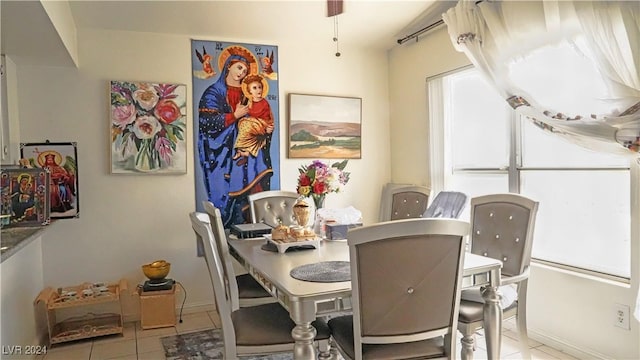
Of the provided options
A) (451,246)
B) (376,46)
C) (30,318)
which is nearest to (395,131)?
(376,46)

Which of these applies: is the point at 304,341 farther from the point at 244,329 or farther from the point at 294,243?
the point at 294,243

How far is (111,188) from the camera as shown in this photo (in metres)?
3.43

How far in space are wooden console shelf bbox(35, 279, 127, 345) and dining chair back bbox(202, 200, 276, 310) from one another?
1.09m

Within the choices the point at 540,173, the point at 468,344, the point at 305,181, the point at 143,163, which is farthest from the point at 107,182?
the point at 540,173

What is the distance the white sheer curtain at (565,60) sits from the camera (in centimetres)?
214

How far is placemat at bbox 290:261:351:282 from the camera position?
A: 69.5 inches

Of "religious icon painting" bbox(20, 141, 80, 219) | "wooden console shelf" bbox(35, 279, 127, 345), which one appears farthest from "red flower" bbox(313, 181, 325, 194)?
"religious icon painting" bbox(20, 141, 80, 219)

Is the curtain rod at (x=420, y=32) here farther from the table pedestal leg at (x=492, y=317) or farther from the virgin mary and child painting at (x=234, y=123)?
the table pedestal leg at (x=492, y=317)

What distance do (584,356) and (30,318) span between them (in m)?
3.58

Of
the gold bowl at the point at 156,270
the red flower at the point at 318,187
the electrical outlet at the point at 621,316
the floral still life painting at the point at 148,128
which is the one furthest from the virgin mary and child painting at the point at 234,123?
the electrical outlet at the point at 621,316

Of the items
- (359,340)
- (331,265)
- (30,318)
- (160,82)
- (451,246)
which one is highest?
(160,82)

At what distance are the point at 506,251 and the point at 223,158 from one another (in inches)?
94.5

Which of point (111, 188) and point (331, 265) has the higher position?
point (111, 188)

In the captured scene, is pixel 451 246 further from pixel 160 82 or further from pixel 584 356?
pixel 160 82
